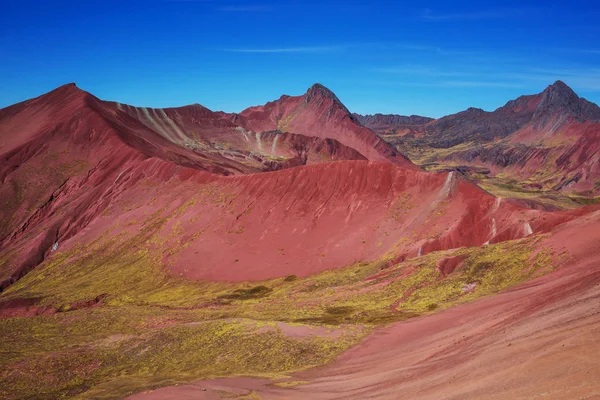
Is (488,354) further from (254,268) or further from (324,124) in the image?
(324,124)

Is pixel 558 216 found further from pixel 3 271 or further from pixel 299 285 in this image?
pixel 3 271

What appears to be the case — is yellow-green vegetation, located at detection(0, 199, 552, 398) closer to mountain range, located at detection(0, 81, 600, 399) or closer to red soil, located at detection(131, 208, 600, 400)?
mountain range, located at detection(0, 81, 600, 399)

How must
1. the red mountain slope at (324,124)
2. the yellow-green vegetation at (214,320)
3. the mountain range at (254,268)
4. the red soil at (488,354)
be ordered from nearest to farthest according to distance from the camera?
1. the red soil at (488,354)
2. the mountain range at (254,268)
3. the yellow-green vegetation at (214,320)
4. the red mountain slope at (324,124)

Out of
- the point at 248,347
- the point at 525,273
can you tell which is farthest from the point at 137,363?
the point at 525,273

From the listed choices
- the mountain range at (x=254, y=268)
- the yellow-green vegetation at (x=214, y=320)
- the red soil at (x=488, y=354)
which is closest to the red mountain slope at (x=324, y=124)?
the mountain range at (x=254, y=268)

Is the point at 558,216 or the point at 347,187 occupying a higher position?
the point at 347,187

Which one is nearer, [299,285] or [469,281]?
[469,281]

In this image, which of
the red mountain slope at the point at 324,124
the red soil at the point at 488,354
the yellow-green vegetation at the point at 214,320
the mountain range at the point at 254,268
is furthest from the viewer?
the red mountain slope at the point at 324,124

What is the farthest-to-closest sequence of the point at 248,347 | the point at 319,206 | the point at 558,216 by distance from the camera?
the point at 319,206, the point at 558,216, the point at 248,347

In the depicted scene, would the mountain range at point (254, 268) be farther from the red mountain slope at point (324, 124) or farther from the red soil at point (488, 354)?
the red mountain slope at point (324, 124)
